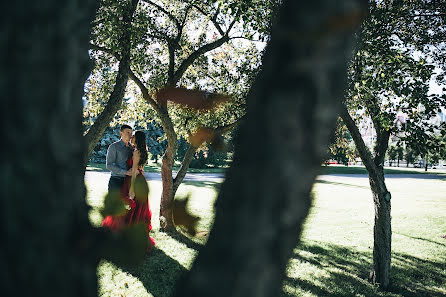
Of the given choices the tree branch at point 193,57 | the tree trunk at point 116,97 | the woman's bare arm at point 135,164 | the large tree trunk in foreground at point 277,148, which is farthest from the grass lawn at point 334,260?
the tree branch at point 193,57

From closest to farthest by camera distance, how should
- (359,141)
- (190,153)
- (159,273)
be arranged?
(359,141) < (159,273) < (190,153)

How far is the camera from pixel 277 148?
738mm

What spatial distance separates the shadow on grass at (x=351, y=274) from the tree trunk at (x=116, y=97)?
3.68 m

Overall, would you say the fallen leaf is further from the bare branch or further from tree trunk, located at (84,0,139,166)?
tree trunk, located at (84,0,139,166)

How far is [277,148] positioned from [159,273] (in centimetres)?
561

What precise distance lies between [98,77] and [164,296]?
5.78 meters

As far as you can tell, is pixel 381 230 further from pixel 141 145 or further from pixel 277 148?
pixel 277 148

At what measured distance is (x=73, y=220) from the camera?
2.71 feet

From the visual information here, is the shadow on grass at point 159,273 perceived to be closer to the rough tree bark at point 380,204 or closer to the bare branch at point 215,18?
the rough tree bark at point 380,204

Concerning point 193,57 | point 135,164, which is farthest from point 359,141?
point 193,57

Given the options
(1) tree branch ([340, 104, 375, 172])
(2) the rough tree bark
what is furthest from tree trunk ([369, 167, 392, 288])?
(1) tree branch ([340, 104, 375, 172])

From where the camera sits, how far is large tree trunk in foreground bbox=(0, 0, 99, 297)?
73 cm

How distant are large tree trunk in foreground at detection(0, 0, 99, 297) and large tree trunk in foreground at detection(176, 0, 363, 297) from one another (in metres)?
0.32

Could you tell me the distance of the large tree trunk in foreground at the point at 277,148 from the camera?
74cm
